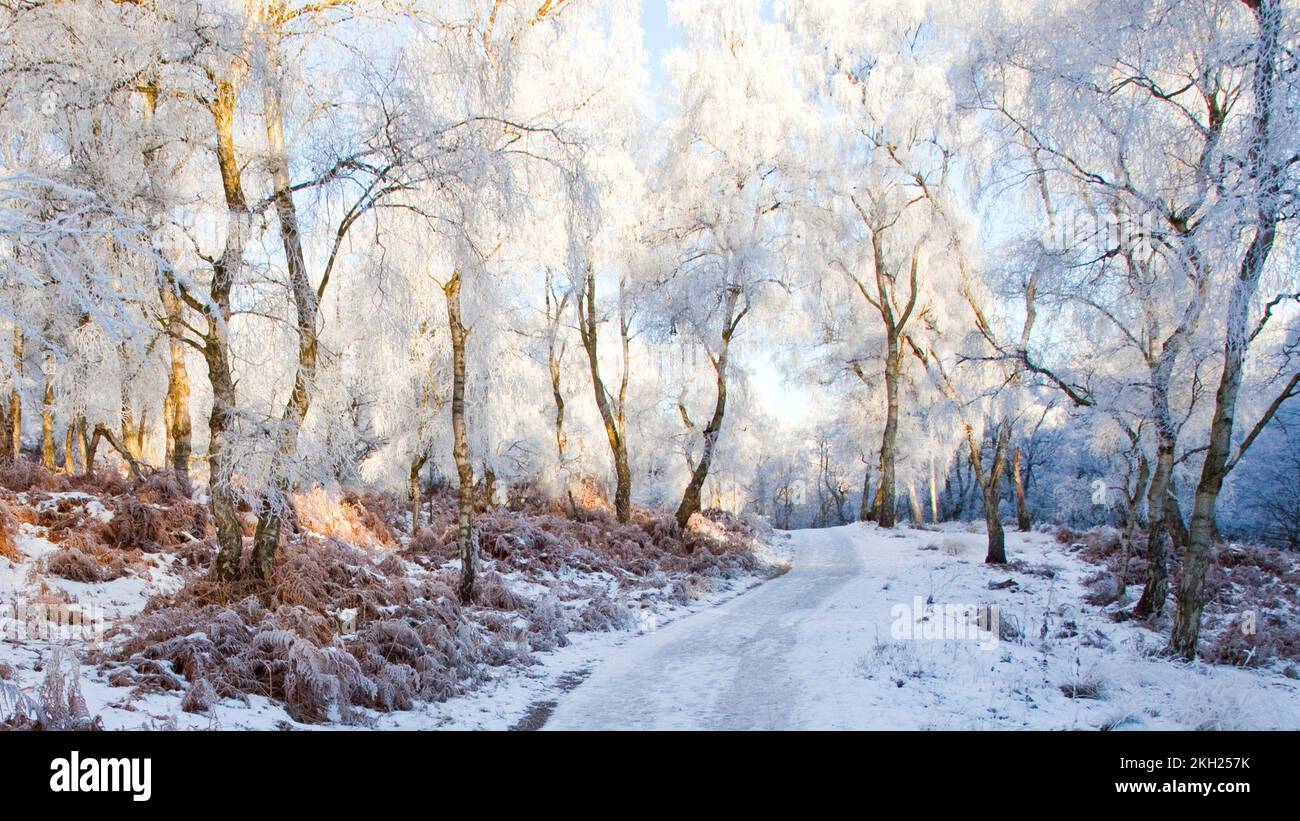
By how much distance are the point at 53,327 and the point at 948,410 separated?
17.0 m

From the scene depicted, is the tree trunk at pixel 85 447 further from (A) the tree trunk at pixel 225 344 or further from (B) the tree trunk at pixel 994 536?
(B) the tree trunk at pixel 994 536

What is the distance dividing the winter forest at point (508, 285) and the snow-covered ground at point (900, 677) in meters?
0.25

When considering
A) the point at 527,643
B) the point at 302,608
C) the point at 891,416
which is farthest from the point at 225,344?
the point at 891,416

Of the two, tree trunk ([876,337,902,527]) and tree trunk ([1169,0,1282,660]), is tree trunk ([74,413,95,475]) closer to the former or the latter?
tree trunk ([1169,0,1282,660])

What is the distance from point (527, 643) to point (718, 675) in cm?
255

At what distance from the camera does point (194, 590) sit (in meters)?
7.48

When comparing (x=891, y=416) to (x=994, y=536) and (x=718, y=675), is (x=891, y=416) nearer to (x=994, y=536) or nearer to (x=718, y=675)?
(x=994, y=536)

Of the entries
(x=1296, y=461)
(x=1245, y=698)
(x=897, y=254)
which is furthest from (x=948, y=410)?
(x=1296, y=461)

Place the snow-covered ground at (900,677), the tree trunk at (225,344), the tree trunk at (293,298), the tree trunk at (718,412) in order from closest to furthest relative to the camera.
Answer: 1. the snow-covered ground at (900,677)
2. the tree trunk at (225,344)
3. the tree trunk at (293,298)
4. the tree trunk at (718,412)

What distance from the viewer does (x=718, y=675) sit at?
7.48m

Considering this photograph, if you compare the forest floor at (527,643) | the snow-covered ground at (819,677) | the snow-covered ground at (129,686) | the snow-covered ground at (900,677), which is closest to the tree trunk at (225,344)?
the forest floor at (527,643)

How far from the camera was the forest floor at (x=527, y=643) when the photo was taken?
589 centimetres
